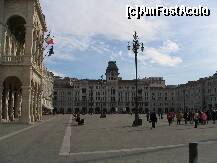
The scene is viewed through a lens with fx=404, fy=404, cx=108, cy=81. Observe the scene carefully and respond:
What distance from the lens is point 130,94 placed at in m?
188

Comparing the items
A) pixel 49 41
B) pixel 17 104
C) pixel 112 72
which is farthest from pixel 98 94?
pixel 49 41

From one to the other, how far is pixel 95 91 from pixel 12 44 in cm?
13615

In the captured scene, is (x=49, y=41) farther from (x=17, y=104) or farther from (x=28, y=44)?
(x=17, y=104)

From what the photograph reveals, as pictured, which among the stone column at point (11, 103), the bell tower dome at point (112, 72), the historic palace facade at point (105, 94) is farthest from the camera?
the bell tower dome at point (112, 72)

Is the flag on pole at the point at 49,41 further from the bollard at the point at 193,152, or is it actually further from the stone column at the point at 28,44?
the bollard at the point at 193,152

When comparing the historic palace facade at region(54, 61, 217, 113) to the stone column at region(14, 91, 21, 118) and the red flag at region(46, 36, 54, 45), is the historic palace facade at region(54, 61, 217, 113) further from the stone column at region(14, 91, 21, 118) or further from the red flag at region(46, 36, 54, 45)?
the red flag at region(46, 36, 54, 45)

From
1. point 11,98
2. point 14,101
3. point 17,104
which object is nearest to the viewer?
point 11,98

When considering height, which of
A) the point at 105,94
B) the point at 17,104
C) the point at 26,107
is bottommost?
the point at 26,107

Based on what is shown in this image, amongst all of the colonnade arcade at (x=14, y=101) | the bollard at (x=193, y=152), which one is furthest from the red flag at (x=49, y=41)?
the bollard at (x=193, y=152)

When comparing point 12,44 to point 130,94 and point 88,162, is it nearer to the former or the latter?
point 88,162

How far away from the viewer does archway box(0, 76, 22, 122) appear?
46625mm

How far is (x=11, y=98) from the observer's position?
51188mm

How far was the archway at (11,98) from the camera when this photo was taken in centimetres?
4662

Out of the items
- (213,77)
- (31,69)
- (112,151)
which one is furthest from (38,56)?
(213,77)
